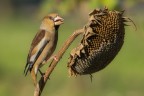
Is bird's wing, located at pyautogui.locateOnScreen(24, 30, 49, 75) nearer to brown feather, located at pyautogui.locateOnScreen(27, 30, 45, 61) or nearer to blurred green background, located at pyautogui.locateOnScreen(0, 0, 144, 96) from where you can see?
brown feather, located at pyautogui.locateOnScreen(27, 30, 45, 61)

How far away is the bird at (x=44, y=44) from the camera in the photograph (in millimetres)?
4555

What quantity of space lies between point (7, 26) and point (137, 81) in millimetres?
17287

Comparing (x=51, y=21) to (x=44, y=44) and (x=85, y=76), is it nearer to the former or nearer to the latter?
(x=44, y=44)

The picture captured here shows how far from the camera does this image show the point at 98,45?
13.2ft

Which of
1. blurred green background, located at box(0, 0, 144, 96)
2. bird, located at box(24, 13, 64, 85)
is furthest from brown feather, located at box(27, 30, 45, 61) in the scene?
blurred green background, located at box(0, 0, 144, 96)

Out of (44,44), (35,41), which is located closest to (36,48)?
(35,41)

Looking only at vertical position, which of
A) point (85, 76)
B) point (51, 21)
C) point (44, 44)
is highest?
point (51, 21)

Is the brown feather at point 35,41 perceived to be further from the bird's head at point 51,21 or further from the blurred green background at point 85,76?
the blurred green background at point 85,76

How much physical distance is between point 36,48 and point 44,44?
170 mm

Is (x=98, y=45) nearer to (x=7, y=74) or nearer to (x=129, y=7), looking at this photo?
(x=129, y=7)

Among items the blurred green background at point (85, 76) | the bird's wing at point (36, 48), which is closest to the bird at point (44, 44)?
the bird's wing at point (36, 48)

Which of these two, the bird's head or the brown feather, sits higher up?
the bird's head

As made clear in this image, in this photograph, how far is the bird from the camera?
4.55m

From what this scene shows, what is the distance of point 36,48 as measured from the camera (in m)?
4.53
